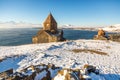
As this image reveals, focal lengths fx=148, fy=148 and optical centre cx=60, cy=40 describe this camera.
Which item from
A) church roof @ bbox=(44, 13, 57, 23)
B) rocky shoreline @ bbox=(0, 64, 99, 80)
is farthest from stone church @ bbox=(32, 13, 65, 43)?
rocky shoreline @ bbox=(0, 64, 99, 80)

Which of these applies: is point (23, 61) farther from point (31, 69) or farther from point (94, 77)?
point (94, 77)

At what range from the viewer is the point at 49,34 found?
1678 inches

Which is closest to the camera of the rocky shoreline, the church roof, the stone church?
the rocky shoreline

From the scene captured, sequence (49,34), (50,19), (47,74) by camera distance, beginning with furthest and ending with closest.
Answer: (50,19) → (49,34) → (47,74)

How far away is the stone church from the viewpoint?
4194cm

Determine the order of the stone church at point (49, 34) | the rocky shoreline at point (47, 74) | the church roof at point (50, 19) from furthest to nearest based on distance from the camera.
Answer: the church roof at point (50, 19) → the stone church at point (49, 34) → the rocky shoreline at point (47, 74)

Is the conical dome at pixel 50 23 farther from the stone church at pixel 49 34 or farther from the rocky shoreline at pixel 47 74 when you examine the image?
the rocky shoreline at pixel 47 74

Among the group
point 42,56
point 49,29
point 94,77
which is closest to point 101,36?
point 49,29

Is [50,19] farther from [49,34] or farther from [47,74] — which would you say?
[47,74]

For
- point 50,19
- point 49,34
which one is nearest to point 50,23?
point 50,19

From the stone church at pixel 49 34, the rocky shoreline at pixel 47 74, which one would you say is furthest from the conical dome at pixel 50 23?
the rocky shoreline at pixel 47 74

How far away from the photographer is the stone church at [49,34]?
4194cm

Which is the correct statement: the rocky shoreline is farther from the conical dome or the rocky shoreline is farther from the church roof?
the church roof

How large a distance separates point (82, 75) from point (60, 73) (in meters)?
1.66
